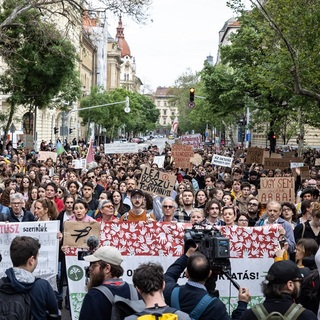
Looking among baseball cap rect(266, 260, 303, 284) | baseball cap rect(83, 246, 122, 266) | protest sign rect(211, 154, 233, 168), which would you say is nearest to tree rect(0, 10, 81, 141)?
protest sign rect(211, 154, 233, 168)

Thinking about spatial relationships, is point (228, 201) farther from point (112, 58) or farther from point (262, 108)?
point (112, 58)

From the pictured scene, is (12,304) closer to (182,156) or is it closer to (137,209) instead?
(137,209)

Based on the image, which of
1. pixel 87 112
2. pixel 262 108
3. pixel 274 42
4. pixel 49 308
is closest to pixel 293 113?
pixel 262 108

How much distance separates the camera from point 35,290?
559 centimetres

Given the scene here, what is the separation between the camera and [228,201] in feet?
42.0

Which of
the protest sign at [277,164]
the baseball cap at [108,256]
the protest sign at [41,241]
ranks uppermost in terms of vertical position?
the baseball cap at [108,256]

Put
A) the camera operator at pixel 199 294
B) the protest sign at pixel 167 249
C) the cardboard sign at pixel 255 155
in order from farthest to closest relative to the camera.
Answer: the cardboard sign at pixel 255 155, the protest sign at pixel 167 249, the camera operator at pixel 199 294

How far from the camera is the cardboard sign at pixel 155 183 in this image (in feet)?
48.2

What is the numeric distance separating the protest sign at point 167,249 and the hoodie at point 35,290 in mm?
2614

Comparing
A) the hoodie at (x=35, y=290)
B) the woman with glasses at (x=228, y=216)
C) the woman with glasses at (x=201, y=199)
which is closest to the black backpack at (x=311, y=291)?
the hoodie at (x=35, y=290)

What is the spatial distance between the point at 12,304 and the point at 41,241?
343cm

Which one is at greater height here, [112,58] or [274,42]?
[112,58]

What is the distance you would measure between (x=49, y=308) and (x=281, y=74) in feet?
69.2

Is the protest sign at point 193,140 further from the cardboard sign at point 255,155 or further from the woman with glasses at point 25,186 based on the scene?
the woman with glasses at point 25,186
